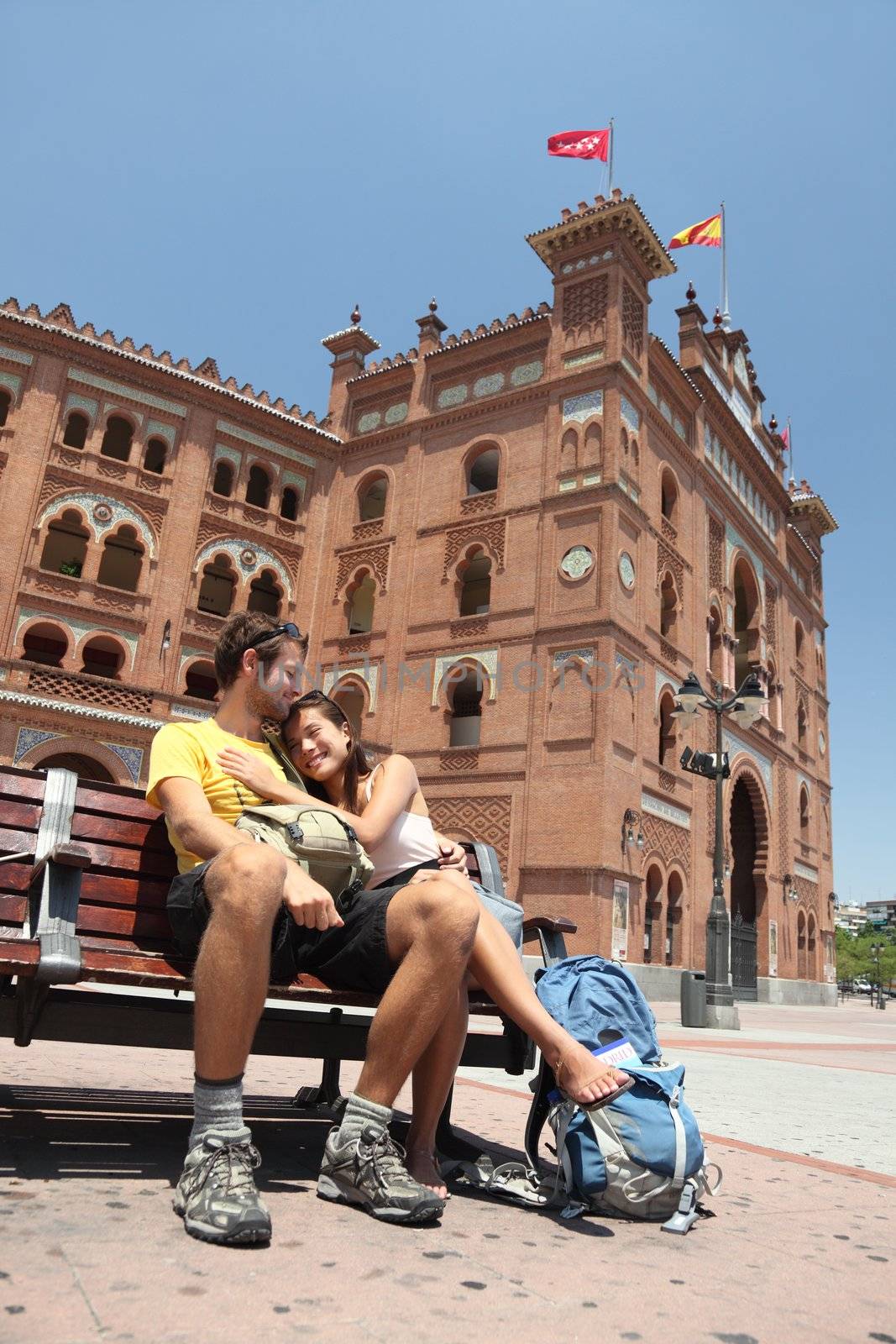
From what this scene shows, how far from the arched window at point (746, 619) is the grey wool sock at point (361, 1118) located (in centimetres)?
2778

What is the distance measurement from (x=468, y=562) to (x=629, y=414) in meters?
5.10

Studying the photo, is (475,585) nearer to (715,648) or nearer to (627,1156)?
(715,648)

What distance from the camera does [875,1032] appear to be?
16.6 meters

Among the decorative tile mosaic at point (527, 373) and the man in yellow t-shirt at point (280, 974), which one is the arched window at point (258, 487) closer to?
the decorative tile mosaic at point (527, 373)

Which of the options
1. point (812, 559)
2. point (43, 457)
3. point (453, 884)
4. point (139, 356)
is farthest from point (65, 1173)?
point (812, 559)

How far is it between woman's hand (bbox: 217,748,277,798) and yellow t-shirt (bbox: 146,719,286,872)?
0.20ft

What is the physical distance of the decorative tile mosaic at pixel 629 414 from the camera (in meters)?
21.7

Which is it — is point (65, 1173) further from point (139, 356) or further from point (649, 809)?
point (139, 356)

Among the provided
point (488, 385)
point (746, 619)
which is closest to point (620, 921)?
point (488, 385)

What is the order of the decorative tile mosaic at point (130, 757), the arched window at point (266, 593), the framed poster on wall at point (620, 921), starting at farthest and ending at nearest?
1. the arched window at point (266, 593)
2. the decorative tile mosaic at point (130, 757)
3. the framed poster on wall at point (620, 921)

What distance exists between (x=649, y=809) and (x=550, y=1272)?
19.5 meters

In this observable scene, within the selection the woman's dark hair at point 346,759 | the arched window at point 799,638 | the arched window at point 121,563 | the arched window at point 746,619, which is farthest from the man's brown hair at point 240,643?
the arched window at point 799,638

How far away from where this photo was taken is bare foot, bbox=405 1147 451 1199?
98.3 inches

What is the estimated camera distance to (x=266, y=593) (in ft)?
82.5
